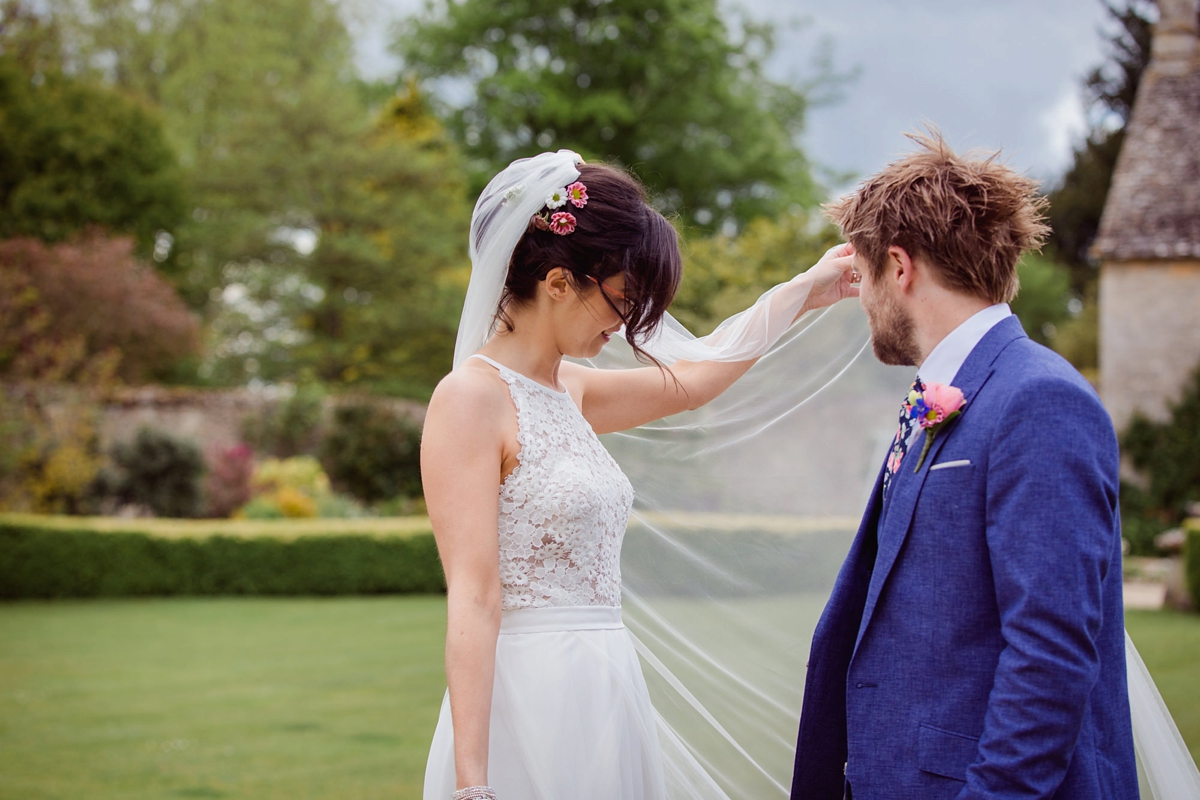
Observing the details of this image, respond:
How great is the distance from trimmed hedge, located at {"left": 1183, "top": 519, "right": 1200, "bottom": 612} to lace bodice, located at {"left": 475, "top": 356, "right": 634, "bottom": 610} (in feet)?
34.3

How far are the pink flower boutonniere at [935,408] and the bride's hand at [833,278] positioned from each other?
0.96m

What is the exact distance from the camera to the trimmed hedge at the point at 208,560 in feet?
38.2

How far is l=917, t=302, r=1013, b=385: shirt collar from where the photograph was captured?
6.38 feet

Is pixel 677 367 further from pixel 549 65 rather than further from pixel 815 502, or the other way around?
pixel 549 65

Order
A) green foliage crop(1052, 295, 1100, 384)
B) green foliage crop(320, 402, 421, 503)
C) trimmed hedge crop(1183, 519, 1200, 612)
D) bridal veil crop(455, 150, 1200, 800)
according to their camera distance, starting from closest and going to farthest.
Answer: bridal veil crop(455, 150, 1200, 800), trimmed hedge crop(1183, 519, 1200, 612), green foliage crop(320, 402, 421, 503), green foliage crop(1052, 295, 1100, 384)

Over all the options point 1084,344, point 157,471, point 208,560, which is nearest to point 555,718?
point 208,560

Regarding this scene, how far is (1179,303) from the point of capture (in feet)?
53.1

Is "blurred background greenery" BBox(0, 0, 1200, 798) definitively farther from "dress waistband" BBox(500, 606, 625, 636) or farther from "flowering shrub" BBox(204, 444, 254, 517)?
"dress waistband" BBox(500, 606, 625, 636)

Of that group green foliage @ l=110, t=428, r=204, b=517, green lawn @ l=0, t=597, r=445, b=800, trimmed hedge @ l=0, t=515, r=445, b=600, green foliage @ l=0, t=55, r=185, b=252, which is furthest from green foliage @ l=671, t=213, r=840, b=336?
green foliage @ l=0, t=55, r=185, b=252

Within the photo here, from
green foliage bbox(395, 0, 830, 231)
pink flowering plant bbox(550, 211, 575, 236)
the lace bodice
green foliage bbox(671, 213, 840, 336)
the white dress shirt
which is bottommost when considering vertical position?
the lace bodice

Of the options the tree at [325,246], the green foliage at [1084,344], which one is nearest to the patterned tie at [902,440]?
the tree at [325,246]

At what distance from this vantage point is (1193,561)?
1092cm

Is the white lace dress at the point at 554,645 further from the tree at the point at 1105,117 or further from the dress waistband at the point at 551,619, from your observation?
the tree at the point at 1105,117

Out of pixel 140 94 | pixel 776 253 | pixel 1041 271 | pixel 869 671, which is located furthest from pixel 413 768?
pixel 1041 271
